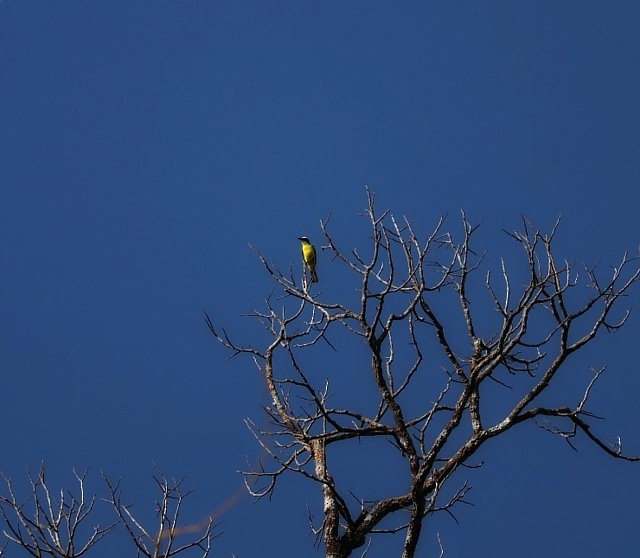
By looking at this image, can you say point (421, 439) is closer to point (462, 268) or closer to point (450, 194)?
point (462, 268)

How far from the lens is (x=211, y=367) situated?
123 m

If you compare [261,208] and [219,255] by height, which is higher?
[261,208]

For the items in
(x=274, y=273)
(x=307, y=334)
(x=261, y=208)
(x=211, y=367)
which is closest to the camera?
(x=274, y=273)

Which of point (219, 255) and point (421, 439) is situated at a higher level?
point (219, 255)

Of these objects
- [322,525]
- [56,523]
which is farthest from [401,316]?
[56,523]

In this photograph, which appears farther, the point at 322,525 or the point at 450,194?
the point at 450,194

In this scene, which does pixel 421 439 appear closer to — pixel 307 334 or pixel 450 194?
pixel 307 334

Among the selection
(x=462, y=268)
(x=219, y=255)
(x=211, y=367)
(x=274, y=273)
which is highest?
(x=219, y=255)

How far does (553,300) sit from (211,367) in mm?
118080

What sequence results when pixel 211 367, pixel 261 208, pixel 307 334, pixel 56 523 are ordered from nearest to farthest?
pixel 56 523
pixel 307 334
pixel 211 367
pixel 261 208

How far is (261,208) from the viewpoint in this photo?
636ft

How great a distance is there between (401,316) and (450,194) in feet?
552

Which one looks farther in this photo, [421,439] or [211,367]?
[211,367]

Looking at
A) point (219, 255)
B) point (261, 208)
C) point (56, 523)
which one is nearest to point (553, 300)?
point (56, 523)
